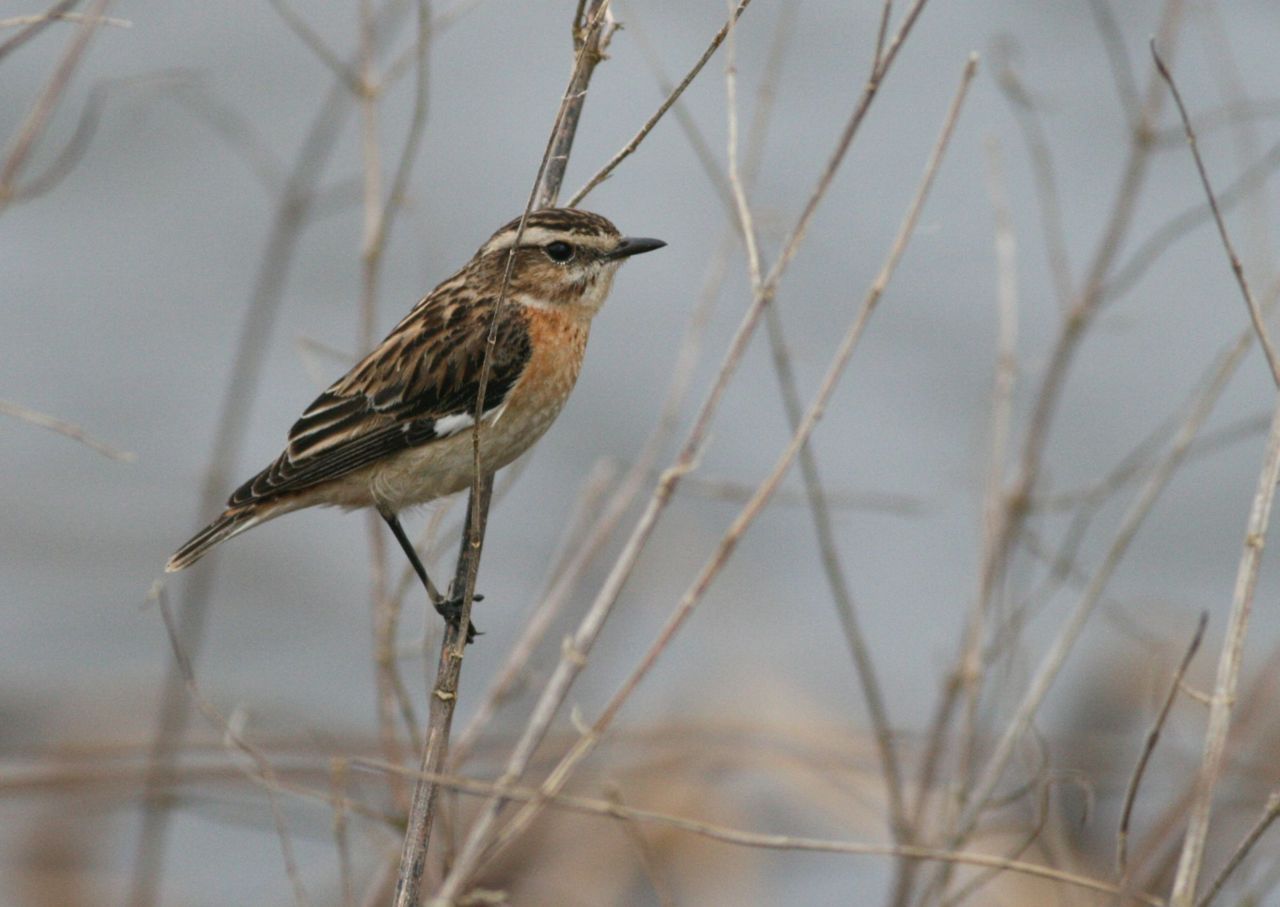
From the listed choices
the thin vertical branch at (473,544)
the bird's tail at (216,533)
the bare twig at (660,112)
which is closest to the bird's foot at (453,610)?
the thin vertical branch at (473,544)

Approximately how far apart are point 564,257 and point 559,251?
0.03 meters

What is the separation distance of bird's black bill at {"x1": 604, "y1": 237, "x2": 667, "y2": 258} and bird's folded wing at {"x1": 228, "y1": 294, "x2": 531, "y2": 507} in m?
0.39

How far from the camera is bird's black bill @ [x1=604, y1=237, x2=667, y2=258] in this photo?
544cm

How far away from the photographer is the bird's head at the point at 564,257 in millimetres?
5590

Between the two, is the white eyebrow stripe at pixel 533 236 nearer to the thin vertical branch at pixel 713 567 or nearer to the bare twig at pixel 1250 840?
the thin vertical branch at pixel 713 567

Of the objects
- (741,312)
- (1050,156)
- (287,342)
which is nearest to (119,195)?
(287,342)

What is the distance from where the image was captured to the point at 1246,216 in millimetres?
9383

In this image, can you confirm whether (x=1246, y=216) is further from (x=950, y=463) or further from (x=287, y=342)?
(x=287, y=342)

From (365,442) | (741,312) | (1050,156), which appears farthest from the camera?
(1050,156)

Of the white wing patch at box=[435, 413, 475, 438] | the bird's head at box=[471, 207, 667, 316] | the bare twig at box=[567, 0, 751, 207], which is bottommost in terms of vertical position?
the white wing patch at box=[435, 413, 475, 438]

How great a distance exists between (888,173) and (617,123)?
75.4 inches

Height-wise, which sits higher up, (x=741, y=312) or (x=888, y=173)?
(x=888, y=173)

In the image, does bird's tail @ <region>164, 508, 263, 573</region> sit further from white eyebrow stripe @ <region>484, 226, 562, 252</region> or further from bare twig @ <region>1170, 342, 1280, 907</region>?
bare twig @ <region>1170, 342, 1280, 907</region>

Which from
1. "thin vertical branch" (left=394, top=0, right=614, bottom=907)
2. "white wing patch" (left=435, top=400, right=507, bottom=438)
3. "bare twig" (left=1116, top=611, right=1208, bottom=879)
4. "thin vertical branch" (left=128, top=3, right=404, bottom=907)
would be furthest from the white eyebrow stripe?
"bare twig" (left=1116, top=611, right=1208, bottom=879)
